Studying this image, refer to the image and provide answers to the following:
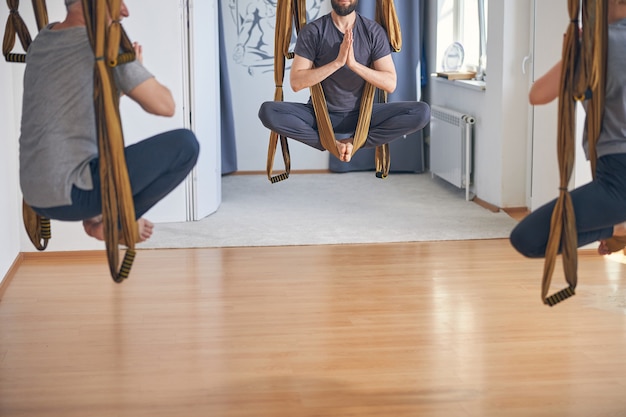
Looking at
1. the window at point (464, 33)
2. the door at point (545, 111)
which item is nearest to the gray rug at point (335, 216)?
the door at point (545, 111)

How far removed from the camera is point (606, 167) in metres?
3.04

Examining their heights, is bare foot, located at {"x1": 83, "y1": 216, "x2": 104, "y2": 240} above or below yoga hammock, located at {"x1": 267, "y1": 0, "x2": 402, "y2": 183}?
below

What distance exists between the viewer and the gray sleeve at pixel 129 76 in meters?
2.84

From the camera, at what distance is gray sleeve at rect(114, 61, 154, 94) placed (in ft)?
9.30

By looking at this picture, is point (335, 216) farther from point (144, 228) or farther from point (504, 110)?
point (144, 228)

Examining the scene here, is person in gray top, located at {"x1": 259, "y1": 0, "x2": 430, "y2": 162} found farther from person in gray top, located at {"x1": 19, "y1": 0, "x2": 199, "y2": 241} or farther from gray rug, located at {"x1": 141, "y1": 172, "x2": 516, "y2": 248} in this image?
gray rug, located at {"x1": 141, "y1": 172, "x2": 516, "y2": 248}

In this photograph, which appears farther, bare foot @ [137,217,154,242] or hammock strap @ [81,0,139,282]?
bare foot @ [137,217,154,242]

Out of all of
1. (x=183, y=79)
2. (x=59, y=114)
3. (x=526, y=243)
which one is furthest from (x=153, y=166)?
(x=183, y=79)

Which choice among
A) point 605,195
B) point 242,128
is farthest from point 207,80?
point 605,195

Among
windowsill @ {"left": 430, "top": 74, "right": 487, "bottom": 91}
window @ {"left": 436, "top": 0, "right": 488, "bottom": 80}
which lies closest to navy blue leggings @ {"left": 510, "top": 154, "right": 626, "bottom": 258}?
windowsill @ {"left": 430, "top": 74, "right": 487, "bottom": 91}

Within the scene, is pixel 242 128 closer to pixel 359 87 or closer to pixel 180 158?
pixel 359 87

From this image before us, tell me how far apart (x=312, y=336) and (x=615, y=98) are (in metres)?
2.38

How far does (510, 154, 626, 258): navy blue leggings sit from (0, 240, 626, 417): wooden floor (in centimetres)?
121

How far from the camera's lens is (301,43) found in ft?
13.4
